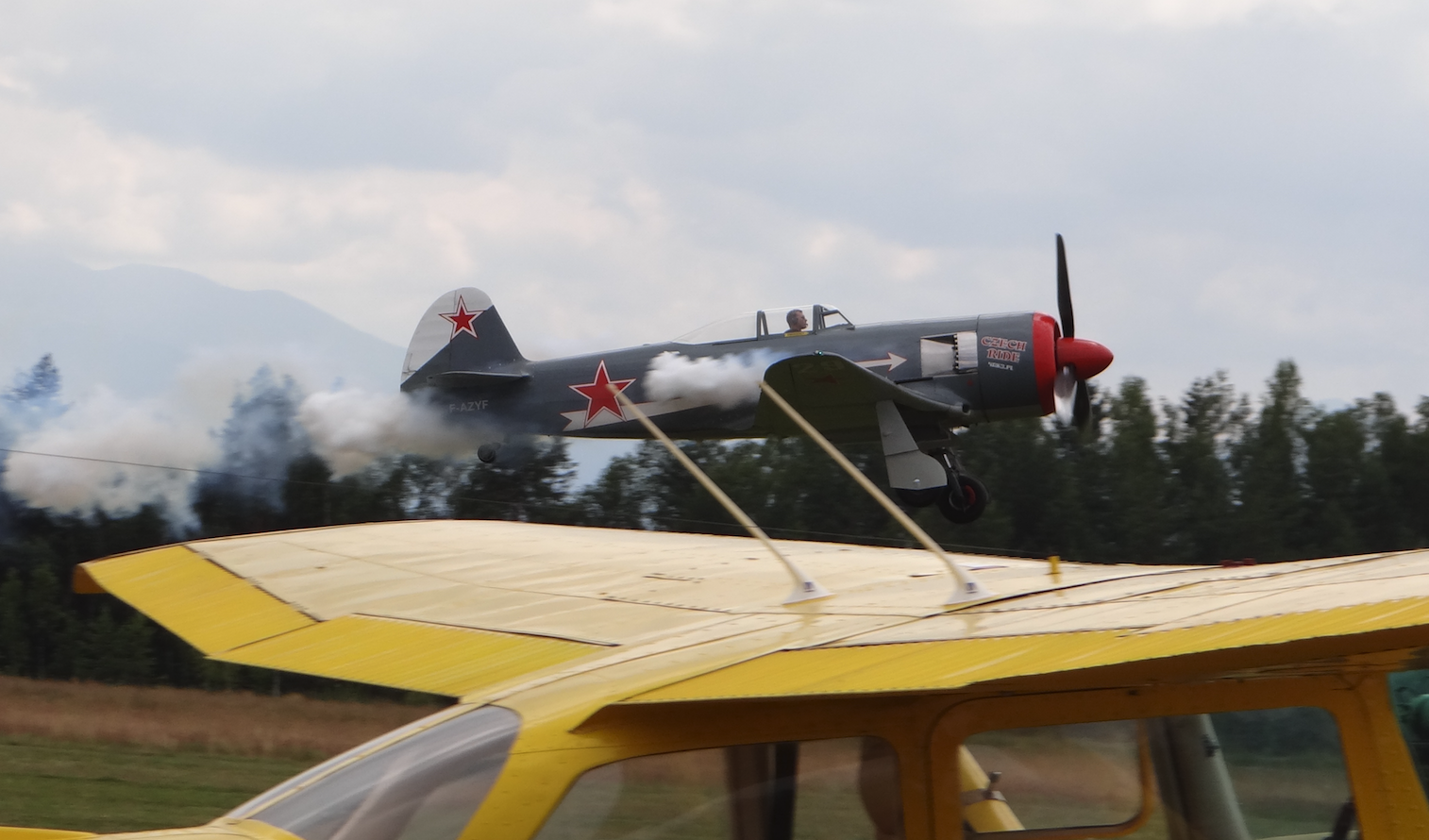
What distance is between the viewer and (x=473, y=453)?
17125mm

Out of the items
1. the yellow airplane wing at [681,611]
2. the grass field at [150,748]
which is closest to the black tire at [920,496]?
the grass field at [150,748]

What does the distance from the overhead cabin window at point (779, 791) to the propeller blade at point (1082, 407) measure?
12.7 metres

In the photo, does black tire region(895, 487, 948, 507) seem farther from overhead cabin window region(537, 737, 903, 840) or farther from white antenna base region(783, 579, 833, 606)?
overhead cabin window region(537, 737, 903, 840)

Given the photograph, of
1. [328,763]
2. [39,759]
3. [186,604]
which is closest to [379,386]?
[39,759]

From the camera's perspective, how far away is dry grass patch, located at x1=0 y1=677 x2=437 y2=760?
1611 cm

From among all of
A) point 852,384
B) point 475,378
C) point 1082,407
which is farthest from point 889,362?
point 475,378

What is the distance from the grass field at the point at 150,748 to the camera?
451 inches

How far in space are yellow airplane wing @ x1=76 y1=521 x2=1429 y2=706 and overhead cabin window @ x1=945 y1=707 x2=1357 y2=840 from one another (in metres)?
0.25

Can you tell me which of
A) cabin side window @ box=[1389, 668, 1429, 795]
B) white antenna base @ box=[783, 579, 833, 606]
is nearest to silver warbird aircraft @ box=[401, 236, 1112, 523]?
white antenna base @ box=[783, 579, 833, 606]

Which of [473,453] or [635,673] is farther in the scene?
[473,453]

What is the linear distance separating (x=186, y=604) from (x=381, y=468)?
13902 mm

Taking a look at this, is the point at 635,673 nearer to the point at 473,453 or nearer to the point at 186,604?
the point at 186,604

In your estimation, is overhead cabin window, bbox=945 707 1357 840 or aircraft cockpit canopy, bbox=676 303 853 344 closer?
overhead cabin window, bbox=945 707 1357 840

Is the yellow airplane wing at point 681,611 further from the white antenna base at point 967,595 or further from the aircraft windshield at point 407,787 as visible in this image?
the aircraft windshield at point 407,787
